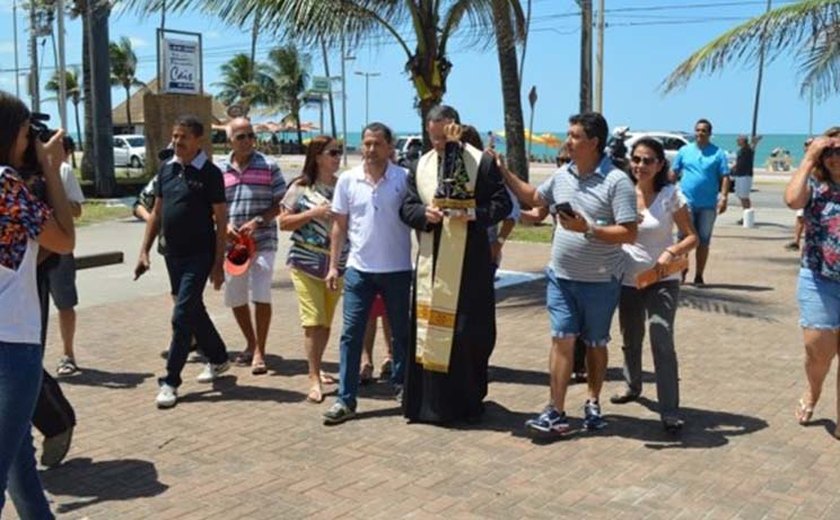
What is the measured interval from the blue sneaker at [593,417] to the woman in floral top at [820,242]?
1294 mm

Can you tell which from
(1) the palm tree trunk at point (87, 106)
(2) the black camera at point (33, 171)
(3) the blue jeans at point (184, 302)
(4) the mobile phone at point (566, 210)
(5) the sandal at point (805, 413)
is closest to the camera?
(2) the black camera at point (33, 171)

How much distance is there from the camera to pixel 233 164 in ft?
22.6

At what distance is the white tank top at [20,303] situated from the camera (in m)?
3.18

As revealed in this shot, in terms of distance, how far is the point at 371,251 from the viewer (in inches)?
225

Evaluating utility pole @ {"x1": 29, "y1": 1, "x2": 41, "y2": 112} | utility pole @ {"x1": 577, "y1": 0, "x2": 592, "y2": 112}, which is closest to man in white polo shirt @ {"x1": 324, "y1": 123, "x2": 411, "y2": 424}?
utility pole @ {"x1": 577, "y1": 0, "x2": 592, "y2": 112}

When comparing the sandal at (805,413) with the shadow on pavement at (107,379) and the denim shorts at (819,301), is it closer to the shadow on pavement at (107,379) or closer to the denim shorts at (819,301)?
the denim shorts at (819,301)

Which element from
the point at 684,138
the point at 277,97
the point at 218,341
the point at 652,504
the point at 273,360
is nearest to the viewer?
the point at 652,504

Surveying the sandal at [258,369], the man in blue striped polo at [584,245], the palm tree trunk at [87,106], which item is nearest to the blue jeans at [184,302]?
the sandal at [258,369]

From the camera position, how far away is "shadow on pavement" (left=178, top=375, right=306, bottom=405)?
20.6 ft

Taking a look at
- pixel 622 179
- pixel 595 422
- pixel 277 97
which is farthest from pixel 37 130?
pixel 277 97

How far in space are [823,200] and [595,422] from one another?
5.99ft

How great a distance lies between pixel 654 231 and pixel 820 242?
919mm

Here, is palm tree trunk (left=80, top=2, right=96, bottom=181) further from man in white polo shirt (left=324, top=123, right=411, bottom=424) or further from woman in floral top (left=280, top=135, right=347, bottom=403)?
man in white polo shirt (left=324, top=123, right=411, bottom=424)

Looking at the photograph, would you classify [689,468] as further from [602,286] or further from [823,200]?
[823,200]
